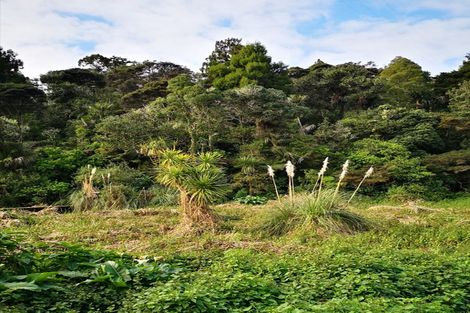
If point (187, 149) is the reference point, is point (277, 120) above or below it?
above

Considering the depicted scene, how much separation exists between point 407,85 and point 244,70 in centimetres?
899

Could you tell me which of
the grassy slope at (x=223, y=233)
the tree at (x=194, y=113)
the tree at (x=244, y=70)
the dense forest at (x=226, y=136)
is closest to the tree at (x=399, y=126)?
the dense forest at (x=226, y=136)

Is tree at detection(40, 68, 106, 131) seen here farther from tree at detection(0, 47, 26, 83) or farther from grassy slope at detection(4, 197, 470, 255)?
grassy slope at detection(4, 197, 470, 255)

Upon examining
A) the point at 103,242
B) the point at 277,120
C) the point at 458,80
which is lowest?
the point at 103,242

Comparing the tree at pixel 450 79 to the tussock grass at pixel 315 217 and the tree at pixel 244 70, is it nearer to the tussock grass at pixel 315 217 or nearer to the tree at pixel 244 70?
the tree at pixel 244 70

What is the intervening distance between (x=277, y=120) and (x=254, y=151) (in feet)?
4.84

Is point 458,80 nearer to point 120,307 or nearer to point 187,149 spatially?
point 187,149

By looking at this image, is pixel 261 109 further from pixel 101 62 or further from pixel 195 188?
pixel 101 62

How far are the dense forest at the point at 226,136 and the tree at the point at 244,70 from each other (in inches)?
2.1

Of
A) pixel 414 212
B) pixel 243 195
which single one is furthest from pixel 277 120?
pixel 414 212

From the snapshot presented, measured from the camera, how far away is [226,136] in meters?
15.0

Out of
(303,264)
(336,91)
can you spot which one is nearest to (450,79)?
(336,91)

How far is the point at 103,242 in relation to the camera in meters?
6.35

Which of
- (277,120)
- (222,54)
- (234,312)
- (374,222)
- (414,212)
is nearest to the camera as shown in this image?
(234,312)
